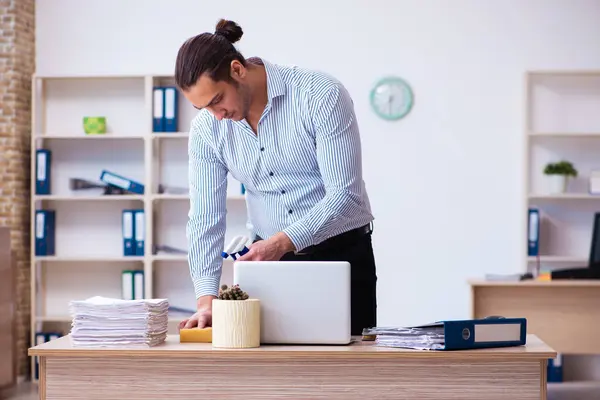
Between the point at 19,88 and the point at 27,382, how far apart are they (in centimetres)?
196

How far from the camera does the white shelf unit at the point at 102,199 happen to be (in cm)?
Answer: 613

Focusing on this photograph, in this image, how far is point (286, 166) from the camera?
2656mm

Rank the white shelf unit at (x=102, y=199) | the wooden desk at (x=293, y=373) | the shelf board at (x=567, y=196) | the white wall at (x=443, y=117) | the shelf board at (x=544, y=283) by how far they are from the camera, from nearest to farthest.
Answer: the wooden desk at (x=293, y=373) < the shelf board at (x=544, y=283) < the shelf board at (x=567, y=196) < the white wall at (x=443, y=117) < the white shelf unit at (x=102, y=199)

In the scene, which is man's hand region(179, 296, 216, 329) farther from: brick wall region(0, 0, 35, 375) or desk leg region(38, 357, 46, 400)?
brick wall region(0, 0, 35, 375)

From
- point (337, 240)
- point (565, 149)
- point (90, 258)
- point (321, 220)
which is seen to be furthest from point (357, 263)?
point (565, 149)

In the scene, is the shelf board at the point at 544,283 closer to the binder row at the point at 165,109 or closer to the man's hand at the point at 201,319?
the binder row at the point at 165,109

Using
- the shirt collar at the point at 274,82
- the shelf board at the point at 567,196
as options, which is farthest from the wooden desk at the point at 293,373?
the shelf board at the point at 567,196

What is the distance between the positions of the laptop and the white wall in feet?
12.6

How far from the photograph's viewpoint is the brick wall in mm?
5953

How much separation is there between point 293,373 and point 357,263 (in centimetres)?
65

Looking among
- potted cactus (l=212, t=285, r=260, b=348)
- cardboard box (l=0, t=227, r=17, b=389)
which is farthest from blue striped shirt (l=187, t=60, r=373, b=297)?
cardboard box (l=0, t=227, r=17, b=389)

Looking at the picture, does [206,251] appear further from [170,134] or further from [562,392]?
[562,392]

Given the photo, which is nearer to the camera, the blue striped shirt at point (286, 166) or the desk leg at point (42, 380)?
the desk leg at point (42, 380)

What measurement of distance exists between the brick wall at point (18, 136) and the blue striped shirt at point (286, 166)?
352 centimetres
